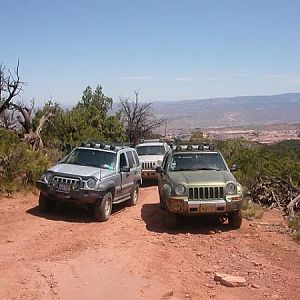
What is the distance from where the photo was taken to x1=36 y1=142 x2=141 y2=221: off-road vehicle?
33.7 ft

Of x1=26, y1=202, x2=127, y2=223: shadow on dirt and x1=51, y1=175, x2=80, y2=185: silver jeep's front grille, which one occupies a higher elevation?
x1=51, y1=175, x2=80, y2=185: silver jeep's front grille

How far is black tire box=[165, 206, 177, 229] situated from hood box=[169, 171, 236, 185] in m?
0.67

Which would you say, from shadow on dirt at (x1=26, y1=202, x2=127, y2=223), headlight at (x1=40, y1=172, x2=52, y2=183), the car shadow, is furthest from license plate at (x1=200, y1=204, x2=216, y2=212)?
the car shadow

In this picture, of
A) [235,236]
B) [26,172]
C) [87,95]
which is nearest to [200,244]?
[235,236]

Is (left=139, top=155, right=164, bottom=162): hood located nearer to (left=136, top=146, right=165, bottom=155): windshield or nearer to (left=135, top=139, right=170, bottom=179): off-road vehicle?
(left=135, top=139, right=170, bottom=179): off-road vehicle

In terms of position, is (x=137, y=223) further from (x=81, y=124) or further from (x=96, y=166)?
(x=81, y=124)

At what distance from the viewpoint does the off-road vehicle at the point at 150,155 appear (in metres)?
19.3

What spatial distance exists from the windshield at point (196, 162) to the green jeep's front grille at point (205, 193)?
1.27m

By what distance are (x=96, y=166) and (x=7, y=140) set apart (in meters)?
4.59

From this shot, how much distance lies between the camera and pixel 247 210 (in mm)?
11969

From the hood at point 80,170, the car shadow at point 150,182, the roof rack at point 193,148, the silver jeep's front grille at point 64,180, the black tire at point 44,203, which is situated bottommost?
the car shadow at point 150,182

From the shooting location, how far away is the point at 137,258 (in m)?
7.54

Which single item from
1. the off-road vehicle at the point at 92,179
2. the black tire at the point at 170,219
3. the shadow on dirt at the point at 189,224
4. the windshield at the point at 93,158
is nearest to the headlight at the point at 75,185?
the off-road vehicle at the point at 92,179

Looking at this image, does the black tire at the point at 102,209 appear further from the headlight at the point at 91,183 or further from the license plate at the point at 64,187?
the license plate at the point at 64,187
